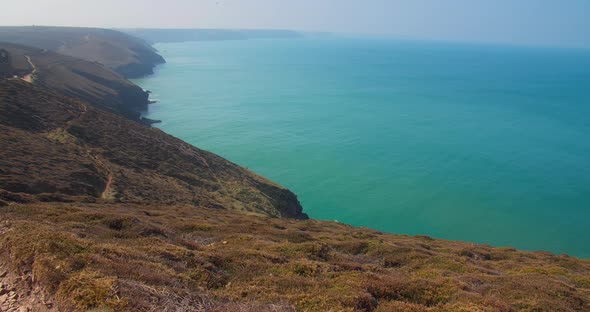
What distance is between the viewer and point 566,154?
8375cm

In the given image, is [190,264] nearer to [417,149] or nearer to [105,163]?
[105,163]

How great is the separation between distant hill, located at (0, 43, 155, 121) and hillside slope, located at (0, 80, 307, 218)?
24.2 metres

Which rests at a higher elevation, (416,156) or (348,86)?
(348,86)

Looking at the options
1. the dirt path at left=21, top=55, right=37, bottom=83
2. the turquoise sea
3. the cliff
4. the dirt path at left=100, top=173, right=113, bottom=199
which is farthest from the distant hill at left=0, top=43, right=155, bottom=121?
the dirt path at left=100, top=173, right=113, bottom=199

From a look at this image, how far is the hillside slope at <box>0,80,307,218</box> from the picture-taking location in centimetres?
3353

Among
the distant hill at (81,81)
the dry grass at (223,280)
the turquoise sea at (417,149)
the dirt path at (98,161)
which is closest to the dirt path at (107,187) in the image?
the dirt path at (98,161)

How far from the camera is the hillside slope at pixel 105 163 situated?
33534 mm

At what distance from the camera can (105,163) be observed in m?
42.8

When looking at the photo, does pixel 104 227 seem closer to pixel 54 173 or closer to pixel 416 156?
pixel 54 173

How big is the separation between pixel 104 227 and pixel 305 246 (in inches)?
360

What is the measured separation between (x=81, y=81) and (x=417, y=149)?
87063mm

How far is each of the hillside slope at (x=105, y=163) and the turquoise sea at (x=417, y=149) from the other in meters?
15.3

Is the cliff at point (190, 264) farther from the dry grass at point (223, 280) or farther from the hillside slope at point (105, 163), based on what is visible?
the hillside slope at point (105, 163)

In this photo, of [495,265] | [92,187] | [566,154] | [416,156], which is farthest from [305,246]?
[566,154]
